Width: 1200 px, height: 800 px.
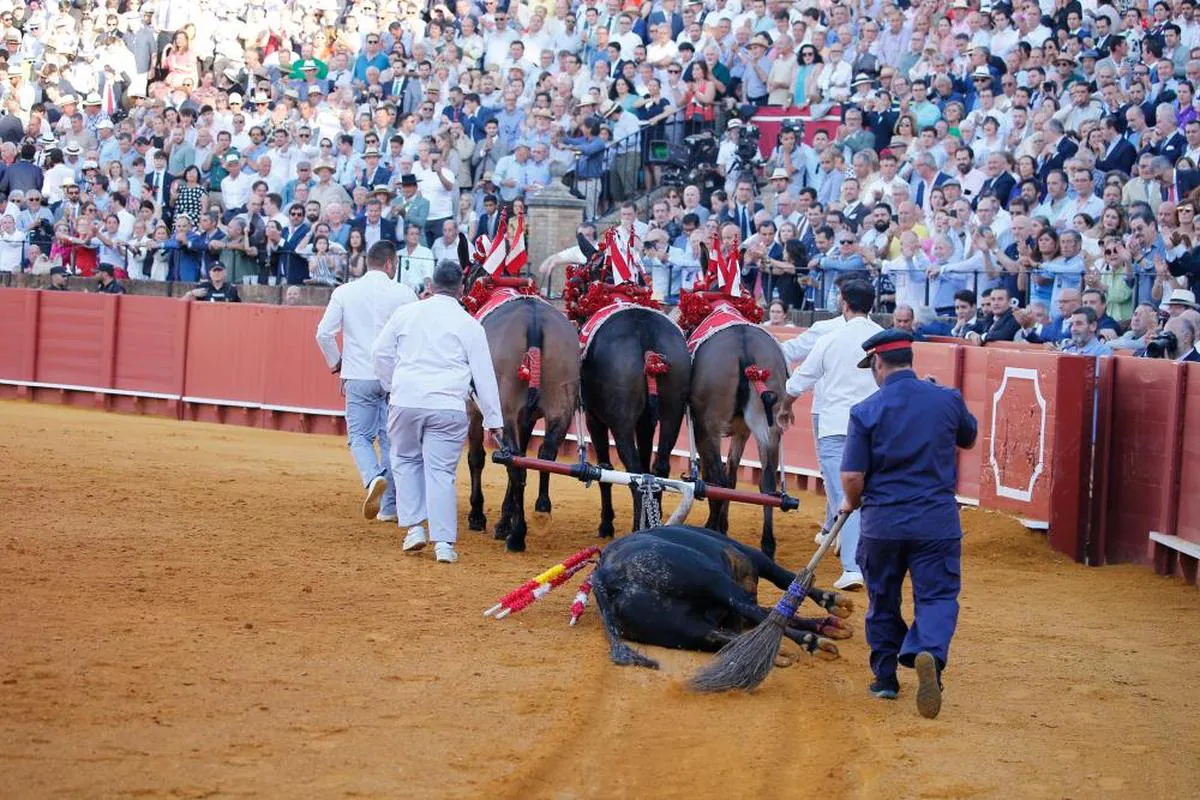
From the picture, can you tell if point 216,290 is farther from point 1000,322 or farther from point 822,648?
point 822,648

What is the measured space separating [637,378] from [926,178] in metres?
8.04

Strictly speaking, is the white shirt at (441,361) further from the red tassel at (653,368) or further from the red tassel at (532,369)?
the red tassel at (653,368)

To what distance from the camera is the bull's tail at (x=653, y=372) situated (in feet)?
39.8

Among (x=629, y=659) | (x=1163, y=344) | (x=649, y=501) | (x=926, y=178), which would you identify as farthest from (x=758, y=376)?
(x=926, y=178)

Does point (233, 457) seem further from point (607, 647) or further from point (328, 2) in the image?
point (328, 2)

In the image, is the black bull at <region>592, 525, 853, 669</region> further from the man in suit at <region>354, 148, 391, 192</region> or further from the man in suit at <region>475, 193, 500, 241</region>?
the man in suit at <region>354, 148, 391, 192</region>

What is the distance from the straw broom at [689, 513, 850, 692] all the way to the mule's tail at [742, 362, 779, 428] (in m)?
4.21

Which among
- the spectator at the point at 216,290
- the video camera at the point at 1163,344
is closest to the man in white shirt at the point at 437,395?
the video camera at the point at 1163,344

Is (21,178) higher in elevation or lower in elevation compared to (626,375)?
higher

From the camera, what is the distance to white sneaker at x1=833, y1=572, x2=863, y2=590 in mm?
11000

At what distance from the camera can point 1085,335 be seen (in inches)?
576

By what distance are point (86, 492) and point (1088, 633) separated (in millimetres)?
8150

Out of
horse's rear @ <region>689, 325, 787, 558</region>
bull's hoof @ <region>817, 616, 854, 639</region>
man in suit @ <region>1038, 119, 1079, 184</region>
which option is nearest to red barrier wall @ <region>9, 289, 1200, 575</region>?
horse's rear @ <region>689, 325, 787, 558</region>

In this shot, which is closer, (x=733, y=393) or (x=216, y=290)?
(x=733, y=393)
